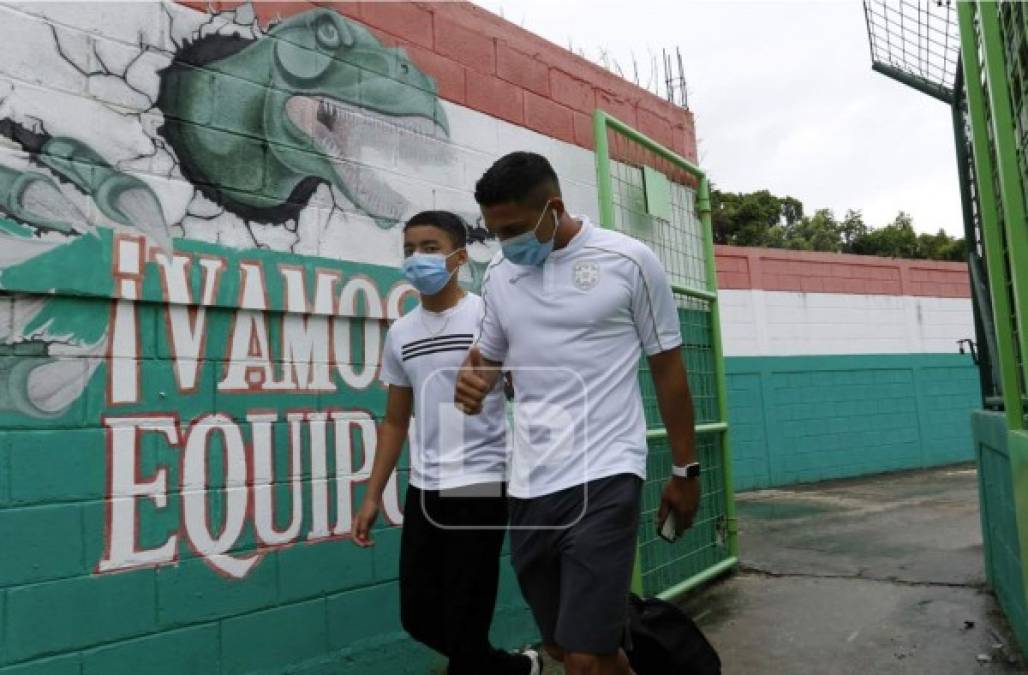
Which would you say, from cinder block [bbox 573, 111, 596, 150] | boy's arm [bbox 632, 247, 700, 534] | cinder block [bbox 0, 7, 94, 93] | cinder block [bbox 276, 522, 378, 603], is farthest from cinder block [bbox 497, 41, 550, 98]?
cinder block [bbox 276, 522, 378, 603]

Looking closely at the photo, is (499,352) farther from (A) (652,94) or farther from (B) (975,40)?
(A) (652,94)

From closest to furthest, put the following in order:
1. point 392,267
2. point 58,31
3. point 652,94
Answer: point 58,31
point 392,267
point 652,94

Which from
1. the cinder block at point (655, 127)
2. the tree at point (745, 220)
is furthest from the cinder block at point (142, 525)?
the tree at point (745, 220)

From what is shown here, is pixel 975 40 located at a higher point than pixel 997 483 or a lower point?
higher

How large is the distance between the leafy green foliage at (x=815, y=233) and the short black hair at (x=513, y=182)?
22.2 m

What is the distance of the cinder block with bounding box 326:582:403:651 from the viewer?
3279 millimetres

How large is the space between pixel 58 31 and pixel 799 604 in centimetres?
423

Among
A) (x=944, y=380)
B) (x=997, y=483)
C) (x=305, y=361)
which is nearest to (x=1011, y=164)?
(x=997, y=483)

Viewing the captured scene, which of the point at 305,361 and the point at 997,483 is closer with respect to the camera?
the point at 305,361

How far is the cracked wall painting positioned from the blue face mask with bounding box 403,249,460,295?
581mm

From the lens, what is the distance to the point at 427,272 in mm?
2908

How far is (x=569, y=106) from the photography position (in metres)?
4.76

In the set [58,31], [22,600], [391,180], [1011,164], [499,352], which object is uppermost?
[58,31]

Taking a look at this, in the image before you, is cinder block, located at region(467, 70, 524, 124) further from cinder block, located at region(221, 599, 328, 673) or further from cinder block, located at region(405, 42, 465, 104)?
cinder block, located at region(221, 599, 328, 673)
